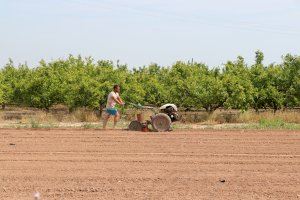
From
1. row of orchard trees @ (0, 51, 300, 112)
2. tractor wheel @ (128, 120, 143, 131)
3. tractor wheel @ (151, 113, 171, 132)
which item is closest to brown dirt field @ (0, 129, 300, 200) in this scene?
tractor wheel @ (151, 113, 171, 132)

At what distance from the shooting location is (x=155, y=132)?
1892cm

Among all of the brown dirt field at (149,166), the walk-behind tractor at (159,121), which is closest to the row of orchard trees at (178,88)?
the walk-behind tractor at (159,121)

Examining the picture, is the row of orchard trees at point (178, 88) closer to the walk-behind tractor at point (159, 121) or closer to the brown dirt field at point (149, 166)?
the walk-behind tractor at point (159, 121)

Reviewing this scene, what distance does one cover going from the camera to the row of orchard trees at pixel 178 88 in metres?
32.0

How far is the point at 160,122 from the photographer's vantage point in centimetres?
1906

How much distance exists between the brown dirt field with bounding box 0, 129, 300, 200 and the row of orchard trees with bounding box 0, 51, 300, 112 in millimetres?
14503

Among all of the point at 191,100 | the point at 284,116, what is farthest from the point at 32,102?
the point at 284,116

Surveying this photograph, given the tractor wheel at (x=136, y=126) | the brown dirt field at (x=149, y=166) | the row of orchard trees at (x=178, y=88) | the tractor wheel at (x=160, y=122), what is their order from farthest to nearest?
the row of orchard trees at (x=178, y=88) < the tractor wheel at (x=136, y=126) < the tractor wheel at (x=160, y=122) < the brown dirt field at (x=149, y=166)

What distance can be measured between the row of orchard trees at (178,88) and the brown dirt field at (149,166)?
1450 centimetres

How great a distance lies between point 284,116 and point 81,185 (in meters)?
19.6

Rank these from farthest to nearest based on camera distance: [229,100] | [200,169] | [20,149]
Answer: [229,100]
[20,149]
[200,169]

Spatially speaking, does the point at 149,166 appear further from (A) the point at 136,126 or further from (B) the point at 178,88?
(B) the point at 178,88

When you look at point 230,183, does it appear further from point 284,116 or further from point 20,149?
point 284,116

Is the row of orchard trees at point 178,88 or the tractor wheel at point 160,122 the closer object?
the tractor wheel at point 160,122
